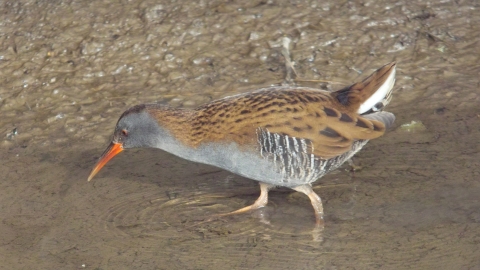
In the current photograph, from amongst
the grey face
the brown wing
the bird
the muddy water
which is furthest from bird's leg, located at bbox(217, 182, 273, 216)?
the grey face

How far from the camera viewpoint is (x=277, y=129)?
3979mm

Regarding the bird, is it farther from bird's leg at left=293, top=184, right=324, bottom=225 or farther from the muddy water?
the muddy water

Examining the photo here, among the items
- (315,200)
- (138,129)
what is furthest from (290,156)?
(138,129)

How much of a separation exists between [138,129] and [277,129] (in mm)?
829

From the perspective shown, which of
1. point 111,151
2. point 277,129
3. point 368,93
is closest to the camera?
point 277,129

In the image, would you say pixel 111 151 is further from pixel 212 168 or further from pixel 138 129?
pixel 212 168

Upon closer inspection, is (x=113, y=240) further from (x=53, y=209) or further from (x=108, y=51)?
(x=108, y=51)

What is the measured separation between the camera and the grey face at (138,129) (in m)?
4.22

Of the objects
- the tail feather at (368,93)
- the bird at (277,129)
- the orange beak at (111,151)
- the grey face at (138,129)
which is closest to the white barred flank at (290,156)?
the bird at (277,129)

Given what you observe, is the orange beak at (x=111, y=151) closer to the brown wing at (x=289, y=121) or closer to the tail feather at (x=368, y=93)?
the brown wing at (x=289, y=121)

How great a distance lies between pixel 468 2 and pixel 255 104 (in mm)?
2703

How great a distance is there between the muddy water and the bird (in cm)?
39

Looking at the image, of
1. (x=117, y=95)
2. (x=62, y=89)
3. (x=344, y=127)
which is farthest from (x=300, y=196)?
(x=62, y=89)

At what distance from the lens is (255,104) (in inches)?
160
